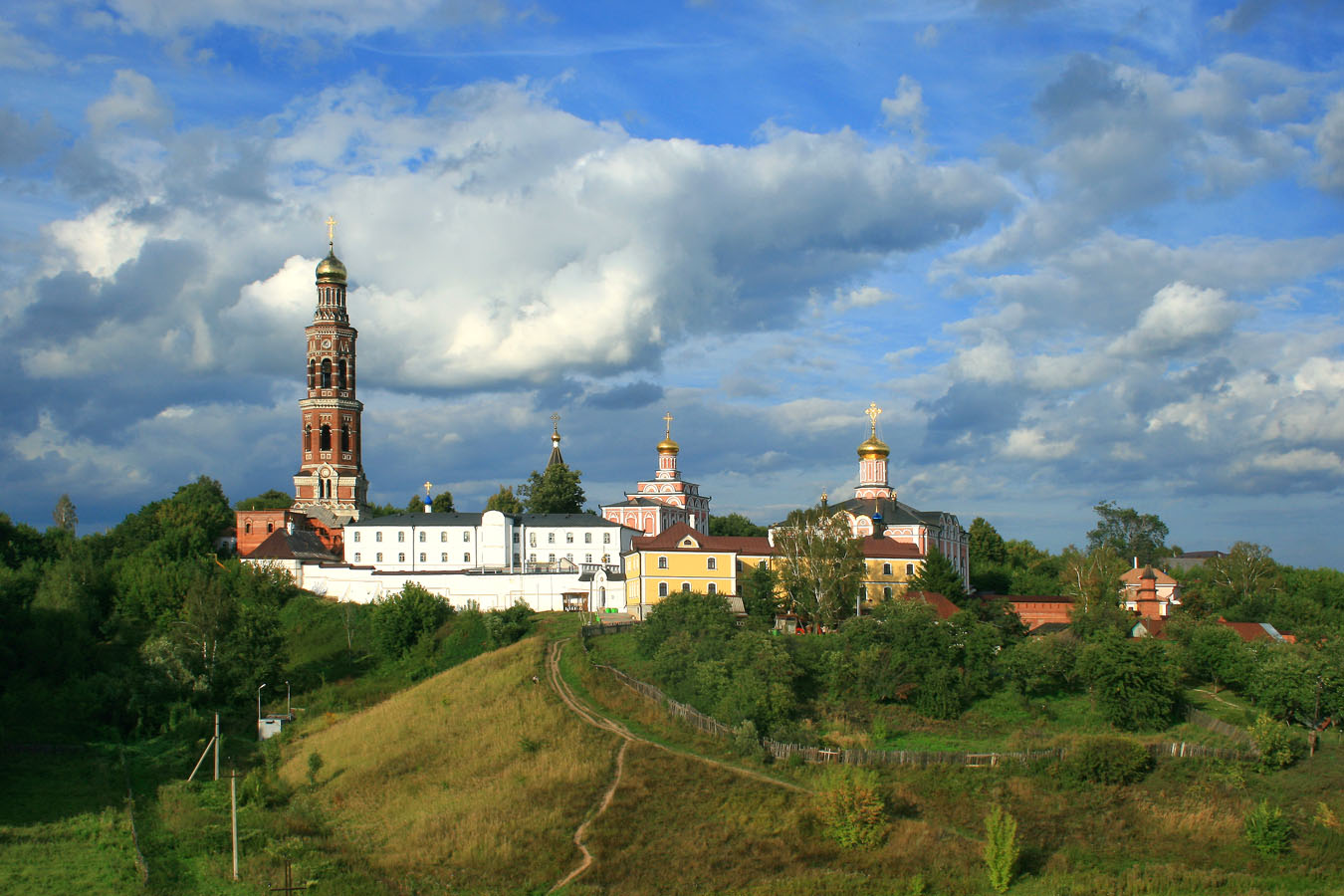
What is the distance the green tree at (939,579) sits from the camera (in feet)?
194

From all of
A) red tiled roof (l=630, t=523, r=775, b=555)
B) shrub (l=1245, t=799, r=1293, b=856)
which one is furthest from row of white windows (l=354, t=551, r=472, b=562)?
shrub (l=1245, t=799, r=1293, b=856)

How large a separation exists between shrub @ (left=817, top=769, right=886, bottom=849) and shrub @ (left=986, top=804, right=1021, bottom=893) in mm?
3082

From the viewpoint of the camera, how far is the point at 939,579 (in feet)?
195

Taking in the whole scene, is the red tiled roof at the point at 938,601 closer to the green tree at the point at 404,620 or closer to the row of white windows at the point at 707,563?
the row of white windows at the point at 707,563

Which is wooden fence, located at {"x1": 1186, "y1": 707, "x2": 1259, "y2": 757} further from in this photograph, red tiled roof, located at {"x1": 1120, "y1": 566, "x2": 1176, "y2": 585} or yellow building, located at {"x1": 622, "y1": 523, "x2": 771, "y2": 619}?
red tiled roof, located at {"x1": 1120, "y1": 566, "x2": 1176, "y2": 585}

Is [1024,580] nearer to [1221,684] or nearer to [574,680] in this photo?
[1221,684]

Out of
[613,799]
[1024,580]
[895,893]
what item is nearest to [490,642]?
[613,799]

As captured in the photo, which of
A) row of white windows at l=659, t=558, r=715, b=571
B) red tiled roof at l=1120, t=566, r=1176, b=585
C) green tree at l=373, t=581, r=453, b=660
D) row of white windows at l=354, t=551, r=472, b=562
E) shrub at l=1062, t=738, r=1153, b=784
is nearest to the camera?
shrub at l=1062, t=738, r=1153, b=784

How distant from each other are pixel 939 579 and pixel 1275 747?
2165 centimetres

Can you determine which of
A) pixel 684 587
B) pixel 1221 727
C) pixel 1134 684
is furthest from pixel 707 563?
pixel 1221 727

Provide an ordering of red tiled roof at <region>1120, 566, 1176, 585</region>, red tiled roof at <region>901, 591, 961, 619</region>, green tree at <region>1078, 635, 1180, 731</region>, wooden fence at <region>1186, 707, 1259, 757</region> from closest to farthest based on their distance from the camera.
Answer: wooden fence at <region>1186, 707, 1259, 757</region>, green tree at <region>1078, 635, 1180, 731</region>, red tiled roof at <region>901, 591, 961, 619</region>, red tiled roof at <region>1120, 566, 1176, 585</region>

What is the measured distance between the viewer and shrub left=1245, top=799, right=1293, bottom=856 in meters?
34.1

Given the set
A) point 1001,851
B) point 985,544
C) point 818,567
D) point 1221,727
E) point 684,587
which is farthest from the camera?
point 985,544

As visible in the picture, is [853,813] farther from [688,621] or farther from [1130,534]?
[1130,534]
